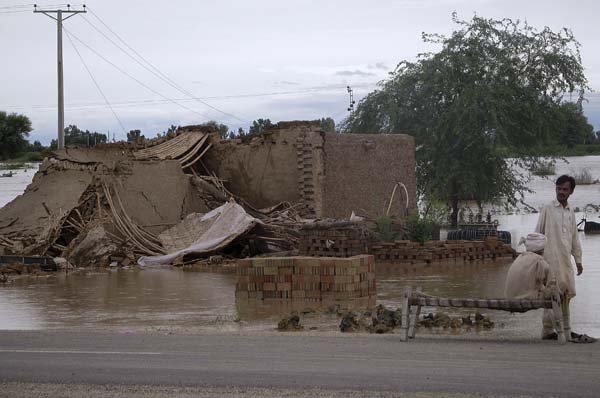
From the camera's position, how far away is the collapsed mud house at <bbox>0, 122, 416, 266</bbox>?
2470 centimetres

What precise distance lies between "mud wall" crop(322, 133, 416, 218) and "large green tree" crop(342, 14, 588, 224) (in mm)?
5187

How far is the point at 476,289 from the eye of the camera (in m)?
18.1

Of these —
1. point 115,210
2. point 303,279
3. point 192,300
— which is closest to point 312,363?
point 303,279

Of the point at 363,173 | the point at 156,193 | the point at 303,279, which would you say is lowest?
the point at 303,279

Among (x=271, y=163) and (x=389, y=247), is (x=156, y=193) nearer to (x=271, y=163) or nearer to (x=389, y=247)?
(x=271, y=163)

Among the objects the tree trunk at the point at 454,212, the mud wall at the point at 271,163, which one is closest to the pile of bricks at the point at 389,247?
the mud wall at the point at 271,163

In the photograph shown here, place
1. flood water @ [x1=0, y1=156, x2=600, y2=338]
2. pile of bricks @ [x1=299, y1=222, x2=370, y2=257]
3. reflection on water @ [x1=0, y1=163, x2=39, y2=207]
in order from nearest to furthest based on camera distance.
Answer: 1. flood water @ [x1=0, y1=156, x2=600, y2=338]
2. pile of bricks @ [x1=299, y1=222, x2=370, y2=257]
3. reflection on water @ [x1=0, y1=163, x2=39, y2=207]

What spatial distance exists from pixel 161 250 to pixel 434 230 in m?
7.90

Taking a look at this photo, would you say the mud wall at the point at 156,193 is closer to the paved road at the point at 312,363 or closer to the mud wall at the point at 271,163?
the mud wall at the point at 271,163

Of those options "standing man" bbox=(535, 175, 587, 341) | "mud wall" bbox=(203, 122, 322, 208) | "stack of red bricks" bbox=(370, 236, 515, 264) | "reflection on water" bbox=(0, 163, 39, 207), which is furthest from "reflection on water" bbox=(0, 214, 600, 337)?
"reflection on water" bbox=(0, 163, 39, 207)

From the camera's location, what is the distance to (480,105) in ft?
105

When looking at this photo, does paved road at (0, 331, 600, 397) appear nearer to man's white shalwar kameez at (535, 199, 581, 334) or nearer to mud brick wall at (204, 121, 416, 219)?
man's white shalwar kameez at (535, 199, 581, 334)

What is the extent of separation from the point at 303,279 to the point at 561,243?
18.2ft

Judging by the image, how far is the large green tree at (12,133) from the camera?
62625 millimetres
